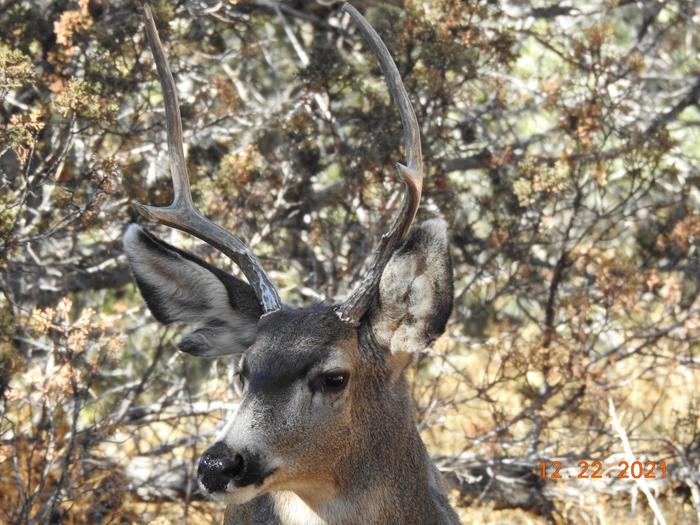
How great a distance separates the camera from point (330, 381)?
11.3ft

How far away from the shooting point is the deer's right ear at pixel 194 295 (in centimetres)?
382

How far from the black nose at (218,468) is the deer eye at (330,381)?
0.44m

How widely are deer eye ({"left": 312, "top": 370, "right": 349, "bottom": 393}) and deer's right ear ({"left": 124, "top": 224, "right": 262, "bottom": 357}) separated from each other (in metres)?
0.63

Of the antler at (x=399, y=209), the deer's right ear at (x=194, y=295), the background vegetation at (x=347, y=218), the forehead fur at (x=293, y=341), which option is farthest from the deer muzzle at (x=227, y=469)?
the background vegetation at (x=347, y=218)

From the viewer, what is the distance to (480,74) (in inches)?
262

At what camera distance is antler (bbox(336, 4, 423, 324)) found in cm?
349

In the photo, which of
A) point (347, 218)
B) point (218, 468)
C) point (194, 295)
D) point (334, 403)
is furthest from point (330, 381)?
point (347, 218)

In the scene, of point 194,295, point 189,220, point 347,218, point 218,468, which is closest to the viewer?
point 218,468

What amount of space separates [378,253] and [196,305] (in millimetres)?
907

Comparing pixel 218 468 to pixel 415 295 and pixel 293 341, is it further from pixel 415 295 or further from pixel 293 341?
pixel 415 295

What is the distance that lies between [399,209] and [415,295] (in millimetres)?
332

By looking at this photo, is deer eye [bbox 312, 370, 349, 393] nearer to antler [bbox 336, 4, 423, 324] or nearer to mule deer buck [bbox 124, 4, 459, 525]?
mule deer buck [bbox 124, 4, 459, 525]

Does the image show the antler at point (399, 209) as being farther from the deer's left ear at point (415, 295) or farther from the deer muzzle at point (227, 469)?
the deer muzzle at point (227, 469)

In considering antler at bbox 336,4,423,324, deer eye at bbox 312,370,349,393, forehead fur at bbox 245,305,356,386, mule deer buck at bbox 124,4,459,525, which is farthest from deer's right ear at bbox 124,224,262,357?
deer eye at bbox 312,370,349,393
